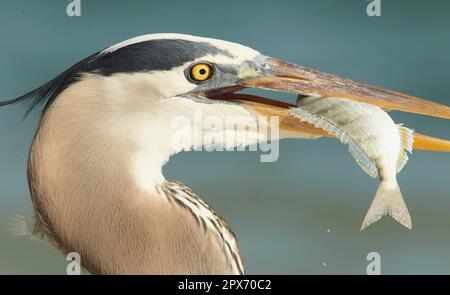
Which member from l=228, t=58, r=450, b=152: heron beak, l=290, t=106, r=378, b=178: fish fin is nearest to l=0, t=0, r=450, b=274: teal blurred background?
l=228, t=58, r=450, b=152: heron beak

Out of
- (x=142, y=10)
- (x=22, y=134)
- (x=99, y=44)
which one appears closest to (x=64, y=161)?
(x=22, y=134)

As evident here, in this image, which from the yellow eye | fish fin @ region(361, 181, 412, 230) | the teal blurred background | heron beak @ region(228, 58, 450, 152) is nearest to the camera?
fish fin @ region(361, 181, 412, 230)

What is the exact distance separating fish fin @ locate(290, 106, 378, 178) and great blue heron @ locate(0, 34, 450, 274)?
0.26m

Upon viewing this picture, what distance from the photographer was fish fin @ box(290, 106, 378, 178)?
308 centimetres

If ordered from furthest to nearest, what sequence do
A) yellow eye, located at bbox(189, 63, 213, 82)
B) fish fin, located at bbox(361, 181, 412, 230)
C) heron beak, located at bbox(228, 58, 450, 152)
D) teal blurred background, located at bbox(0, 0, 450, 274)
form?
teal blurred background, located at bbox(0, 0, 450, 274) < heron beak, located at bbox(228, 58, 450, 152) < yellow eye, located at bbox(189, 63, 213, 82) < fish fin, located at bbox(361, 181, 412, 230)

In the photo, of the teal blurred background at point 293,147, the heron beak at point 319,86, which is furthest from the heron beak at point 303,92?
the teal blurred background at point 293,147

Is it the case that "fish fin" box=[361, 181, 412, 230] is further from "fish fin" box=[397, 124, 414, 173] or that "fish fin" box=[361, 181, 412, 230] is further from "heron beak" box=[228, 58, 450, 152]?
"heron beak" box=[228, 58, 450, 152]

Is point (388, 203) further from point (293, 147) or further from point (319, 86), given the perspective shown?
point (293, 147)

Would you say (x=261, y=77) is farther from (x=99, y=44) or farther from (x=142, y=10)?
(x=142, y=10)

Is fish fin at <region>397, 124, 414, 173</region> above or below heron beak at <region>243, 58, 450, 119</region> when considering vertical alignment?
below

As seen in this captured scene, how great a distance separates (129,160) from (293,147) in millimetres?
5665

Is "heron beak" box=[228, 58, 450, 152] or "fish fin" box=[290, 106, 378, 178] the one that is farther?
"heron beak" box=[228, 58, 450, 152]
